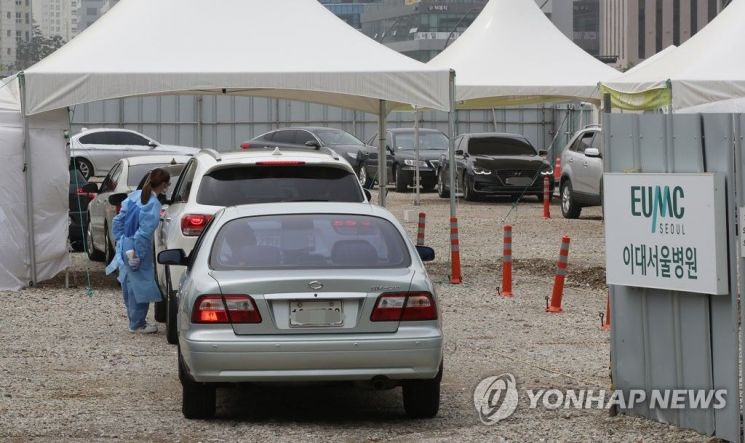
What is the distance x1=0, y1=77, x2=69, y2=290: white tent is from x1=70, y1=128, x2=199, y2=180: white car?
21929mm

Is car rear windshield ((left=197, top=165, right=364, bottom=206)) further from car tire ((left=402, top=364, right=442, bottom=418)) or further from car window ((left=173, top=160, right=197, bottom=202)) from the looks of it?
car tire ((left=402, top=364, right=442, bottom=418))

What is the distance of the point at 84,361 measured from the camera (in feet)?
37.7

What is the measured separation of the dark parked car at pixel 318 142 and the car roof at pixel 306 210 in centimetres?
2818

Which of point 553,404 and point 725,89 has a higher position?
point 725,89

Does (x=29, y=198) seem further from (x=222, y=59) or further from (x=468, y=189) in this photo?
(x=468, y=189)

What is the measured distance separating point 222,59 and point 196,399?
9050 millimetres

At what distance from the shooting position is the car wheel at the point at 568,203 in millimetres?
27906

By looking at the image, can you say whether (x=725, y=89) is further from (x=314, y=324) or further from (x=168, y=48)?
(x=314, y=324)

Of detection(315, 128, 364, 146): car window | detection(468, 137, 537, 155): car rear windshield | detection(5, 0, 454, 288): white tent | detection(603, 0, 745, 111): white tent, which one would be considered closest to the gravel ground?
detection(5, 0, 454, 288): white tent

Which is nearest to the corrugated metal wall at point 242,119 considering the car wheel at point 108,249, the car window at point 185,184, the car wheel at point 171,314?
the car wheel at point 108,249

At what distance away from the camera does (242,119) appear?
4872 centimetres

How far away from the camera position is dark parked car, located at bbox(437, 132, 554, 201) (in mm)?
32500

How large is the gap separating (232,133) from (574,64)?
72.3ft

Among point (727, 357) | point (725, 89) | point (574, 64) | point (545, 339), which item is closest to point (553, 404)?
point (727, 357)
